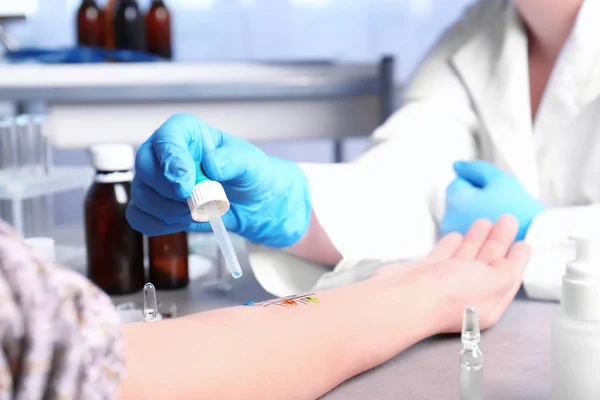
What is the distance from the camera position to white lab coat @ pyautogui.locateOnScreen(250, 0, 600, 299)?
0.87 metres

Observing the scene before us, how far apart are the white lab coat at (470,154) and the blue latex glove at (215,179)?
0.05m

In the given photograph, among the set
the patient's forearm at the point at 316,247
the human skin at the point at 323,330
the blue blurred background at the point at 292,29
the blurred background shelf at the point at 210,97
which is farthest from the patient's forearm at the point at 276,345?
the blue blurred background at the point at 292,29

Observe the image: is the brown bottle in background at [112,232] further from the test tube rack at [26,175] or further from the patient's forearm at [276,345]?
the patient's forearm at [276,345]

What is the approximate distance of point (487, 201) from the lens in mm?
918

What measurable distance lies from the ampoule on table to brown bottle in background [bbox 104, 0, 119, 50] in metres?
1.94

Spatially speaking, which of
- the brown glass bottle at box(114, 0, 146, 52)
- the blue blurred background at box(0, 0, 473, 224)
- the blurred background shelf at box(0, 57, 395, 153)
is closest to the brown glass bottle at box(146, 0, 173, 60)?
the brown glass bottle at box(114, 0, 146, 52)

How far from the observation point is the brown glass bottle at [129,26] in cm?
216

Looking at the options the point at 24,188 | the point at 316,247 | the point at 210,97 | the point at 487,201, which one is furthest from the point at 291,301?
the point at 210,97

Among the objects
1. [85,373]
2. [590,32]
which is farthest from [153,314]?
[590,32]

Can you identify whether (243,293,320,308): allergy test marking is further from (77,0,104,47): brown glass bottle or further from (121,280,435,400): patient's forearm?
(77,0,104,47): brown glass bottle

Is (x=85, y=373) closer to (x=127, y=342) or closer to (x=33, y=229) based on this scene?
(x=127, y=342)

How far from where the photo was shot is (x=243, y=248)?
105 centimetres

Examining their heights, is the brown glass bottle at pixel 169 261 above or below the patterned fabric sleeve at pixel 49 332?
below

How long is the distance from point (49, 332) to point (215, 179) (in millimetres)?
420
